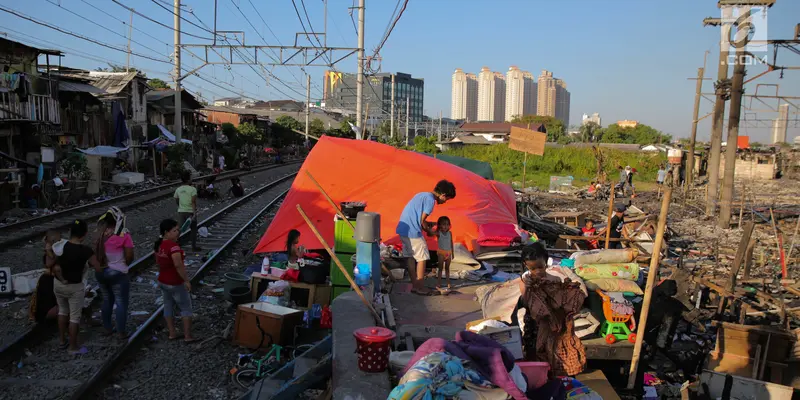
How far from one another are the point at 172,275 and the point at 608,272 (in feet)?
16.4

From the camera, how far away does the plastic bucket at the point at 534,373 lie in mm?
4428

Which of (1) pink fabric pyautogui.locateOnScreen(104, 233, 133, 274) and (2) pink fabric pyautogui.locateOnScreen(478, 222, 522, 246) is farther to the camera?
(2) pink fabric pyautogui.locateOnScreen(478, 222, 522, 246)

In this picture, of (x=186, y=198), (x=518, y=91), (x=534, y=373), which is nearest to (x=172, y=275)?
(x=534, y=373)

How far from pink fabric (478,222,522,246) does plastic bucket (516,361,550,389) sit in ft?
18.9

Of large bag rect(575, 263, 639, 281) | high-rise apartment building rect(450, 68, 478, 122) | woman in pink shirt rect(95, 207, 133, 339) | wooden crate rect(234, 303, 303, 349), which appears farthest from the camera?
high-rise apartment building rect(450, 68, 478, 122)

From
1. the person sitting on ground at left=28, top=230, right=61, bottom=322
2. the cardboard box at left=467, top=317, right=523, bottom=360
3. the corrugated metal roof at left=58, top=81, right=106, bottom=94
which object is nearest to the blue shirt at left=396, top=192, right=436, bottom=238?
the cardboard box at left=467, top=317, right=523, bottom=360

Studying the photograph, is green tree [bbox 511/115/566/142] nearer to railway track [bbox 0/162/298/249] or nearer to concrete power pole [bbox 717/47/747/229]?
concrete power pole [bbox 717/47/747/229]

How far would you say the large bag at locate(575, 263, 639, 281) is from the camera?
6.86 metres

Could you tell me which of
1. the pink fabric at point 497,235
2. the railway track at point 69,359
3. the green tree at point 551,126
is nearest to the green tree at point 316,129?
the green tree at point 551,126

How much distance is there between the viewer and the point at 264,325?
639 cm

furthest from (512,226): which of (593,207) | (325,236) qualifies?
(593,207)

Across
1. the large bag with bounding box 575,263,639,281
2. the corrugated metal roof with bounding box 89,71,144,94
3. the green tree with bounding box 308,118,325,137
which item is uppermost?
the corrugated metal roof with bounding box 89,71,144,94

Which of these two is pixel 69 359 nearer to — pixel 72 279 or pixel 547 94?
pixel 72 279

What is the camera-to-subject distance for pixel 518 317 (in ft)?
19.4
